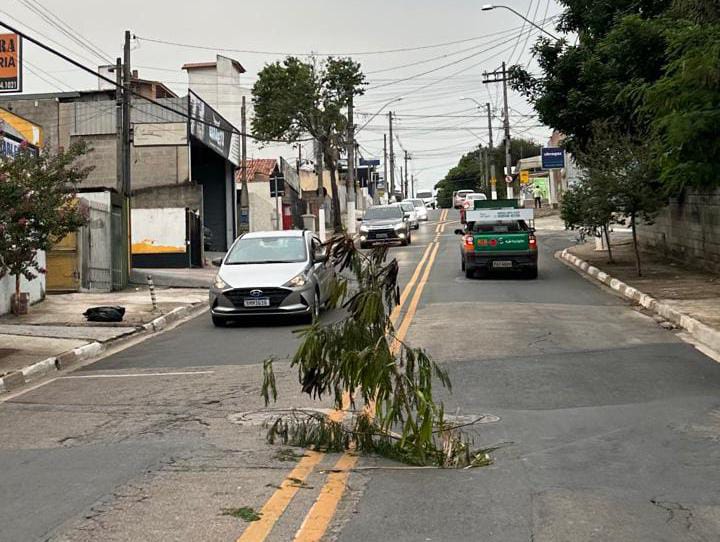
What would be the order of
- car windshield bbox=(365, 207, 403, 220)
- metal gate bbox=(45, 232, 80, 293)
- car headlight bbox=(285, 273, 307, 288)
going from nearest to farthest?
1. car headlight bbox=(285, 273, 307, 288)
2. metal gate bbox=(45, 232, 80, 293)
3. car windshield bbox=(365, 207, 403, 220)

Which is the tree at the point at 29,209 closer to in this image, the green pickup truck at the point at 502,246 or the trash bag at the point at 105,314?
the trash bag at the point at 105,314

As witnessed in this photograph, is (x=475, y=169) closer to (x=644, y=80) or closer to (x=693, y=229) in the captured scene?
(x=693, y=229)

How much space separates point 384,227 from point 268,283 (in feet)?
69.8

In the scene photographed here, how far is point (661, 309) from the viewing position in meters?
15.1

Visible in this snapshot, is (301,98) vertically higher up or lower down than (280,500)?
higher up

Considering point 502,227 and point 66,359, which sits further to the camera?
point 502,227

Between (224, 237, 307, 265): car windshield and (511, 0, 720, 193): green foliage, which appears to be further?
(224, 237, 307, 265): car windshield

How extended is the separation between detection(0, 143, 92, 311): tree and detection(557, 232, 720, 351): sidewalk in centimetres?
953

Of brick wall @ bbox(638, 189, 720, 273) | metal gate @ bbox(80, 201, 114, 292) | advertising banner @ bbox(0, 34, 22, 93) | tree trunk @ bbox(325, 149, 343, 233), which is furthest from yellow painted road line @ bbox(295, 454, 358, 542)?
tree trunk @ bbox(325, 149, 343, 233)

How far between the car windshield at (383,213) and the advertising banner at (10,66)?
16.2m

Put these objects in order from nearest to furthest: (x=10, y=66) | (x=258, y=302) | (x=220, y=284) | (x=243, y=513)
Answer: (x=243, y=513), (x=258, y=302), (x=220, y=284), (x=10, y=66)

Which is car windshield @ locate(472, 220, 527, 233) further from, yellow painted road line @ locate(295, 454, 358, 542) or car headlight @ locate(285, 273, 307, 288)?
yellow painted road line @ locate(295, 454, 358, 542)

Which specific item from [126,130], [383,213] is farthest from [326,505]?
[383,213]

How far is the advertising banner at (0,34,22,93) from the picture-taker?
2484 cm
